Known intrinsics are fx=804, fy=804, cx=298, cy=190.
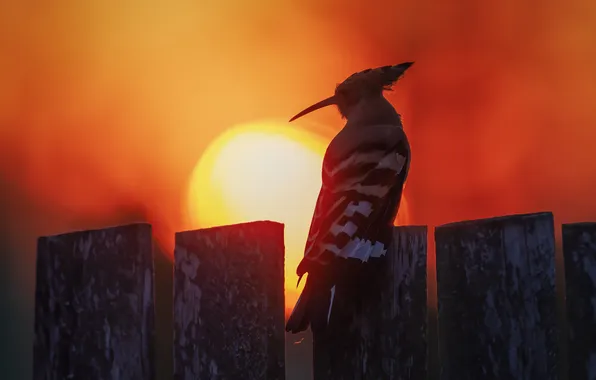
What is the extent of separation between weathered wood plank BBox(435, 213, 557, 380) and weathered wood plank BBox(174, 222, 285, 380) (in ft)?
1.43

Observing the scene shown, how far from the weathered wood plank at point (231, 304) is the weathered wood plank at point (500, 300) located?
437mm

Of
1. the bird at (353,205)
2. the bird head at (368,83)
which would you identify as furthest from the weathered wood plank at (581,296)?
the bird head at (368,83)

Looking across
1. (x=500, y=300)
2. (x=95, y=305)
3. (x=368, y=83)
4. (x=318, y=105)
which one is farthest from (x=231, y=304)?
(x=318, y=105)

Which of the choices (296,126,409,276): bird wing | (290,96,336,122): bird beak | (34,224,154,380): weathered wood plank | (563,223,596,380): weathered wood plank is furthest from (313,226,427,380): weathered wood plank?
(290,96,336,122): bird beak

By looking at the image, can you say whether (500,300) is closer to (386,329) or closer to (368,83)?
(386,329)

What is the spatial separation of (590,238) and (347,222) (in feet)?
2.51

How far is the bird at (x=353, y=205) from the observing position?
2.28 meters

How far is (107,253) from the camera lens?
7.14ft

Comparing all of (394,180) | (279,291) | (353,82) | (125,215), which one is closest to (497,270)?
(279,291)

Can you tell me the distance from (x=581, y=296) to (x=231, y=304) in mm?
890

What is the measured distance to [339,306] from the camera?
2.22 m

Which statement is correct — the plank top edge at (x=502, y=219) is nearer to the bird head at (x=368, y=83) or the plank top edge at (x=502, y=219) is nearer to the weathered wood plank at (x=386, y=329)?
the weathered wood plank at (x=386, y=329)

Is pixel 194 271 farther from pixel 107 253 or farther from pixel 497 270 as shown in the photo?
pixel 497 270

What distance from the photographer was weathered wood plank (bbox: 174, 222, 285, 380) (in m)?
2.06
